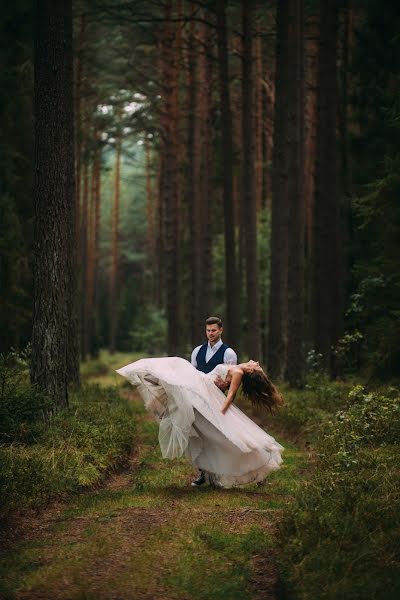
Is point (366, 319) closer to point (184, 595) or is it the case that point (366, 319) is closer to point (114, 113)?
point (184, 595)

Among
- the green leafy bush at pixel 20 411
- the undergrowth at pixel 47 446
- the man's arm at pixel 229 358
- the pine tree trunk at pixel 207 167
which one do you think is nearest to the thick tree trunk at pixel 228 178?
the pine tree trunk at pixel 207 167

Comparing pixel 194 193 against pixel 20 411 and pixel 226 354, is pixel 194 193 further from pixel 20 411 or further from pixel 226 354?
pixel 226 354

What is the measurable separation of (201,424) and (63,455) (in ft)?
6.38

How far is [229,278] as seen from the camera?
2477 centimetres

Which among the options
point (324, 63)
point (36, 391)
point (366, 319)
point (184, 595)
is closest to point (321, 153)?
point (324, 63)

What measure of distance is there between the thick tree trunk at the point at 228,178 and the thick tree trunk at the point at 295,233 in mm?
3536

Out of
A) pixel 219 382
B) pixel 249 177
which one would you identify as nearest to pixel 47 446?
pixel 219 382

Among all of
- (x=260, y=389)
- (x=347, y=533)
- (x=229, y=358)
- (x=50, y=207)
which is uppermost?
(x=50, y=207)

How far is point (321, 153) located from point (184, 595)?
16.6 metres

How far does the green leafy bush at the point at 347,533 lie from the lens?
19.8 ft

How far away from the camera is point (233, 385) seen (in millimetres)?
10023

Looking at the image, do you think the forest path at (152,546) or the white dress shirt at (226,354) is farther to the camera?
the white dress shirt at (226,354)

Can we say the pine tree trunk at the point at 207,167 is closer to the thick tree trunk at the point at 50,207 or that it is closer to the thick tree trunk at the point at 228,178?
the thick tree trunk at the point at 228,178

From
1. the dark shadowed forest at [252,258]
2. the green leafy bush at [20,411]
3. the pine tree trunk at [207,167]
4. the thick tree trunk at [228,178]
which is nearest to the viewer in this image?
the dark shadowed forest at [252,258]
